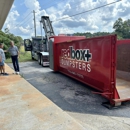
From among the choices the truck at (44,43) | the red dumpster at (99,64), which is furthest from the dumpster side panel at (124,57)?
the truck at (44,43)

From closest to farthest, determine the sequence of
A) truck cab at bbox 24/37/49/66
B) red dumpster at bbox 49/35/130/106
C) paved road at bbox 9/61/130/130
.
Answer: paved road at bbox 9/61/130/130, red dumpster at bbox 49/35/130/106, truck cab at bbox 24/37/49/66

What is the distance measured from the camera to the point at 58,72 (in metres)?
9.46

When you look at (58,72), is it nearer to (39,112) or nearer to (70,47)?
(70,47)

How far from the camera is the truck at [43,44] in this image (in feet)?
40.8

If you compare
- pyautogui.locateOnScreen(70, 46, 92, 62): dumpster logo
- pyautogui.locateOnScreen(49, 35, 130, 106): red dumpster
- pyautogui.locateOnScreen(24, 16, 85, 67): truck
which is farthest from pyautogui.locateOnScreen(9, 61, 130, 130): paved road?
pyautogui.locateOnScreen(24, 16, 85, 67): truck

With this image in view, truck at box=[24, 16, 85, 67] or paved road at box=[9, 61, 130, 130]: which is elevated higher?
truck at box=[24, 16, 85, 67]

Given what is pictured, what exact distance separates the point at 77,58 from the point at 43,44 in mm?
8782

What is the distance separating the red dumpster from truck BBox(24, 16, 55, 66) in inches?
214

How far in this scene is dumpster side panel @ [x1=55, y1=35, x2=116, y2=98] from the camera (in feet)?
13.9

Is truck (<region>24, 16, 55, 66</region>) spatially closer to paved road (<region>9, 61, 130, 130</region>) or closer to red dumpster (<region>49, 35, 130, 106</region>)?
red dumpster (<region>49, 35, 130, 106</region>)

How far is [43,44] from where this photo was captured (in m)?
14.4

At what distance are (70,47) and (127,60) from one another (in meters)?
2.38

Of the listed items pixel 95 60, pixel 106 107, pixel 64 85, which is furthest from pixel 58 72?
pixel 106 107

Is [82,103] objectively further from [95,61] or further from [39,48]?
[39,48]
